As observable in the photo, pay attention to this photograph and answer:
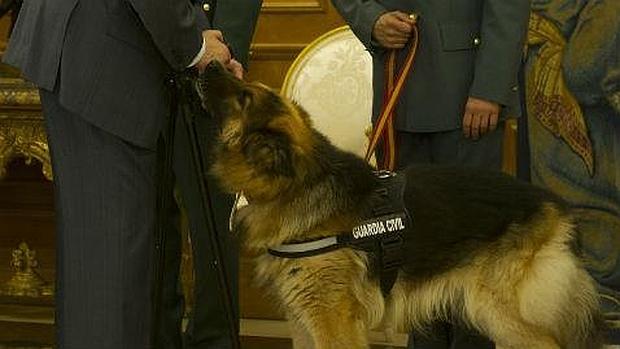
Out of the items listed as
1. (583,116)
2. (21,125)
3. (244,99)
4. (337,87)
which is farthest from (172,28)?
(583,116)

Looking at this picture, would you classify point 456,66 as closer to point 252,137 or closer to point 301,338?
point 252,137

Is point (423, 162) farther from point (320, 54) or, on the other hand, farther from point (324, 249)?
point (320, 54)

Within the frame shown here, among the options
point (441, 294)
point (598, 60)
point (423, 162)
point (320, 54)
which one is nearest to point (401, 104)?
point (423, 162)

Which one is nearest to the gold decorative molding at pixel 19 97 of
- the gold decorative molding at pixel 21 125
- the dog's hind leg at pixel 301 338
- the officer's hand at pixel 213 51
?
the gold decorative molding at pixel 21 125

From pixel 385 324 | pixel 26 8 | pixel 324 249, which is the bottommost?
pixel 385 324

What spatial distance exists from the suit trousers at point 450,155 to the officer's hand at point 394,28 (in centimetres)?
30

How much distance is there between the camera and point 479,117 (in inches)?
122

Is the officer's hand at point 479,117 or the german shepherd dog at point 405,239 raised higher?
the officer's hand at point 479,117

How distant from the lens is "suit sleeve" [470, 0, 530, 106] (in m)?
3.08

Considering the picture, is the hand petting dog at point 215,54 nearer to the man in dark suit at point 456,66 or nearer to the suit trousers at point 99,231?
the suit trousers at point 99,231

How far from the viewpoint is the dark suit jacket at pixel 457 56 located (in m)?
3.10

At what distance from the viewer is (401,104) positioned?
10.6 ft

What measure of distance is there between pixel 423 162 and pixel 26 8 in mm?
1362

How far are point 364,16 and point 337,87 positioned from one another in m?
0.79
